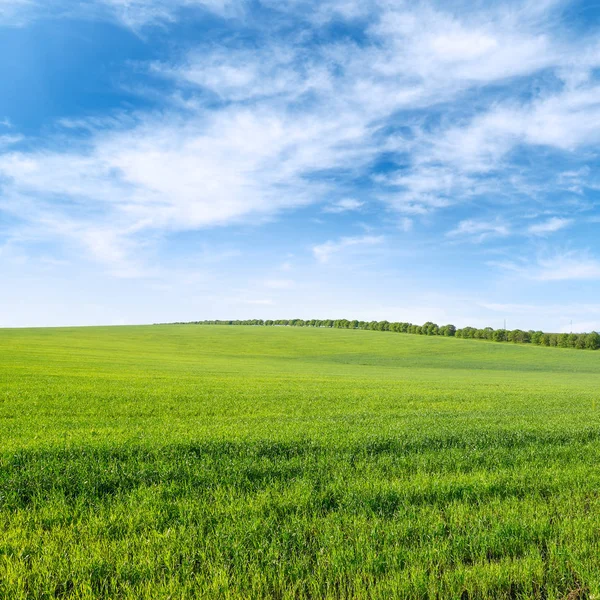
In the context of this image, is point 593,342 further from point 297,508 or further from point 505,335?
point 297,508

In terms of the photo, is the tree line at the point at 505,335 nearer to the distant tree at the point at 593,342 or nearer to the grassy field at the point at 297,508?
the distant tree at the point at 593,342

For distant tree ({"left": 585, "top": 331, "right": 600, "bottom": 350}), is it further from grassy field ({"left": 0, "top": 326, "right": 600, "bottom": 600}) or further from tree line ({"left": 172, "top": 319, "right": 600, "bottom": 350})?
grassy field ({"left": 0, "top": 326, "right": 600, "bottom": 600})

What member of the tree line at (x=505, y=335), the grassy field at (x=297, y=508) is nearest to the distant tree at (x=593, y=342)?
the tree line at (x=505, y=335)

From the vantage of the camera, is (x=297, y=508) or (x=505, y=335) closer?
(x=297, y=508)

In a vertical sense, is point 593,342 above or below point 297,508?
above

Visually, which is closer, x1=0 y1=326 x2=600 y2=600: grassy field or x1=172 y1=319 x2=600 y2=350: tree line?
x1=0 y1=326 x2=600 y2=600: grassy field

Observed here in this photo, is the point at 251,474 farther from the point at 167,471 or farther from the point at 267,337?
the point at 267,337

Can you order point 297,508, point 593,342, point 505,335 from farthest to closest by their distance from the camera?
point 505,335
point 593,342
point 297,508

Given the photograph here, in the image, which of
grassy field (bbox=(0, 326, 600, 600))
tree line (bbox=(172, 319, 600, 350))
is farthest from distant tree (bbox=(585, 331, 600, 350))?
grassy field (bbox=(0, 326, 600, 600))

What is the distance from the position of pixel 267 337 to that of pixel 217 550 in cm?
10295

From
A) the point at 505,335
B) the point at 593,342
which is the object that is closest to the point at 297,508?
the point at 593,342

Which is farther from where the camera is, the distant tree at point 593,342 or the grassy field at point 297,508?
the distant tree at point 593,342

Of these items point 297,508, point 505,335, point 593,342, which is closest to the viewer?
point 297,508

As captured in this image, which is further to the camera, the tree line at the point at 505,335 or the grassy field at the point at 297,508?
the tree line at the point at 505,335
